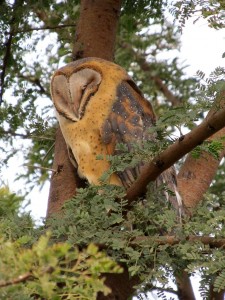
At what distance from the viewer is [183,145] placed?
2.35m

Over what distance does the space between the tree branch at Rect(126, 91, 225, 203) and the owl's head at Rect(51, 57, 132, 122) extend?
117 centimetres

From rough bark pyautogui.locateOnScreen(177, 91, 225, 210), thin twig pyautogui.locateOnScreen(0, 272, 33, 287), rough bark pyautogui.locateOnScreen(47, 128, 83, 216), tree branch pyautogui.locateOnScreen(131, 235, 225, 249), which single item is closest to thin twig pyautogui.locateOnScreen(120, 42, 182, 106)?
rough bark pyautogui.locateOnScreen(177, 91, 225, 210)

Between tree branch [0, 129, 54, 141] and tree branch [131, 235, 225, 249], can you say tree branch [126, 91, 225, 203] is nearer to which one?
tree branch [131, 235, 225, 249]

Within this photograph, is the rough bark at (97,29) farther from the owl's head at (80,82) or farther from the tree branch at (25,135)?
the tree branch at (25,135)

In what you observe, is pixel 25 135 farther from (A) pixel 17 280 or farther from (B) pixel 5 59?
(A) pixel 17 280

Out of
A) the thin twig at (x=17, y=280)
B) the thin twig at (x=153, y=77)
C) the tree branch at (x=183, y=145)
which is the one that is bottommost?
the thin twig at (x=17, y=280)

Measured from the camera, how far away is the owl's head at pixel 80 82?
379 cm

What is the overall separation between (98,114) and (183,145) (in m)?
1.35

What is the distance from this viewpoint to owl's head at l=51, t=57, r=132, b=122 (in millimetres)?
3789

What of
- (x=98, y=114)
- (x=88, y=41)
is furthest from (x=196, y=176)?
(x=88, y=41)

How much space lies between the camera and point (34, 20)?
15.1ft

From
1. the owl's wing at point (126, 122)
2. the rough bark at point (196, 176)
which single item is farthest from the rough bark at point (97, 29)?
the rough bark at point (196, 176)

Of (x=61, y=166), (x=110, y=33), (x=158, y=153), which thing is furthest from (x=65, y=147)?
(x=158, y=153)

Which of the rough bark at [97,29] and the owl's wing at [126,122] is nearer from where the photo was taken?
the owl's wing at [126,122]
